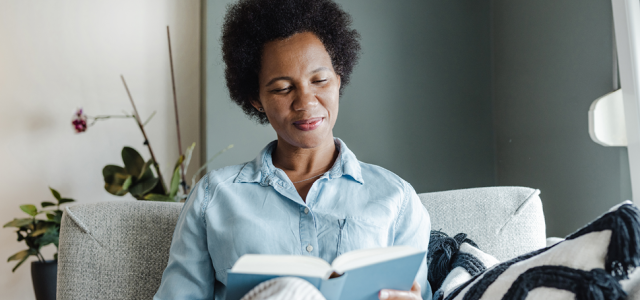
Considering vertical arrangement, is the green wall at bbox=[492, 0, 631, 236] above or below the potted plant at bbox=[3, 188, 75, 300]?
above

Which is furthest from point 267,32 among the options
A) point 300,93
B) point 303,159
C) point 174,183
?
point 174,183

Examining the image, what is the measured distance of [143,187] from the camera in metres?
1.81

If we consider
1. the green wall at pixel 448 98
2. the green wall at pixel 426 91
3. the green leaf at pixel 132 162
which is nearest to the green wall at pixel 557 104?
the green wall at pixel 448 98

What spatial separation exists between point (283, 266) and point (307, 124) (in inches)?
17.4

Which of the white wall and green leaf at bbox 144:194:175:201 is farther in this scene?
the white wall

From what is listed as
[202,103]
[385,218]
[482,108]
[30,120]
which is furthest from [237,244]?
[482,108]

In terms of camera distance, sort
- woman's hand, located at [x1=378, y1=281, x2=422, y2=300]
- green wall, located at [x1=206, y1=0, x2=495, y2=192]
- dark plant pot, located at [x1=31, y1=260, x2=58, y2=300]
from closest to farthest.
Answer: woman's hand, located at [x1=378, y1=281, x2=422, y2=300]
dark plant pot, located at [x1=31, y1=260, x2=58, y2=300]
green wall, located at [x1=206, y1=0, x2=495, y2=192]

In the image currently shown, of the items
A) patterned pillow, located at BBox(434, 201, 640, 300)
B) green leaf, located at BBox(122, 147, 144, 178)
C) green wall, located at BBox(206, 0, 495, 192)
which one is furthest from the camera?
green wall, located at BBox(206, 0, 495, 192)

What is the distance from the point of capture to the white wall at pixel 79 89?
209 centimetres

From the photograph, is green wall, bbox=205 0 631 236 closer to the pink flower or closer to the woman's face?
the pink flower

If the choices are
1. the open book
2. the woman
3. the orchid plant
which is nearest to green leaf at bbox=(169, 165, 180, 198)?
the orchid plant

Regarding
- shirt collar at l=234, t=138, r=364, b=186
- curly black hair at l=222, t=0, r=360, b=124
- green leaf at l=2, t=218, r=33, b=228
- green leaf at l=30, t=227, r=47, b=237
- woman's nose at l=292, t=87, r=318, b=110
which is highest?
curly black hair at l=222, t=0, r=360, b=124

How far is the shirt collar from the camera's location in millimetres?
1056

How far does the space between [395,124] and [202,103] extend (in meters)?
0.93
